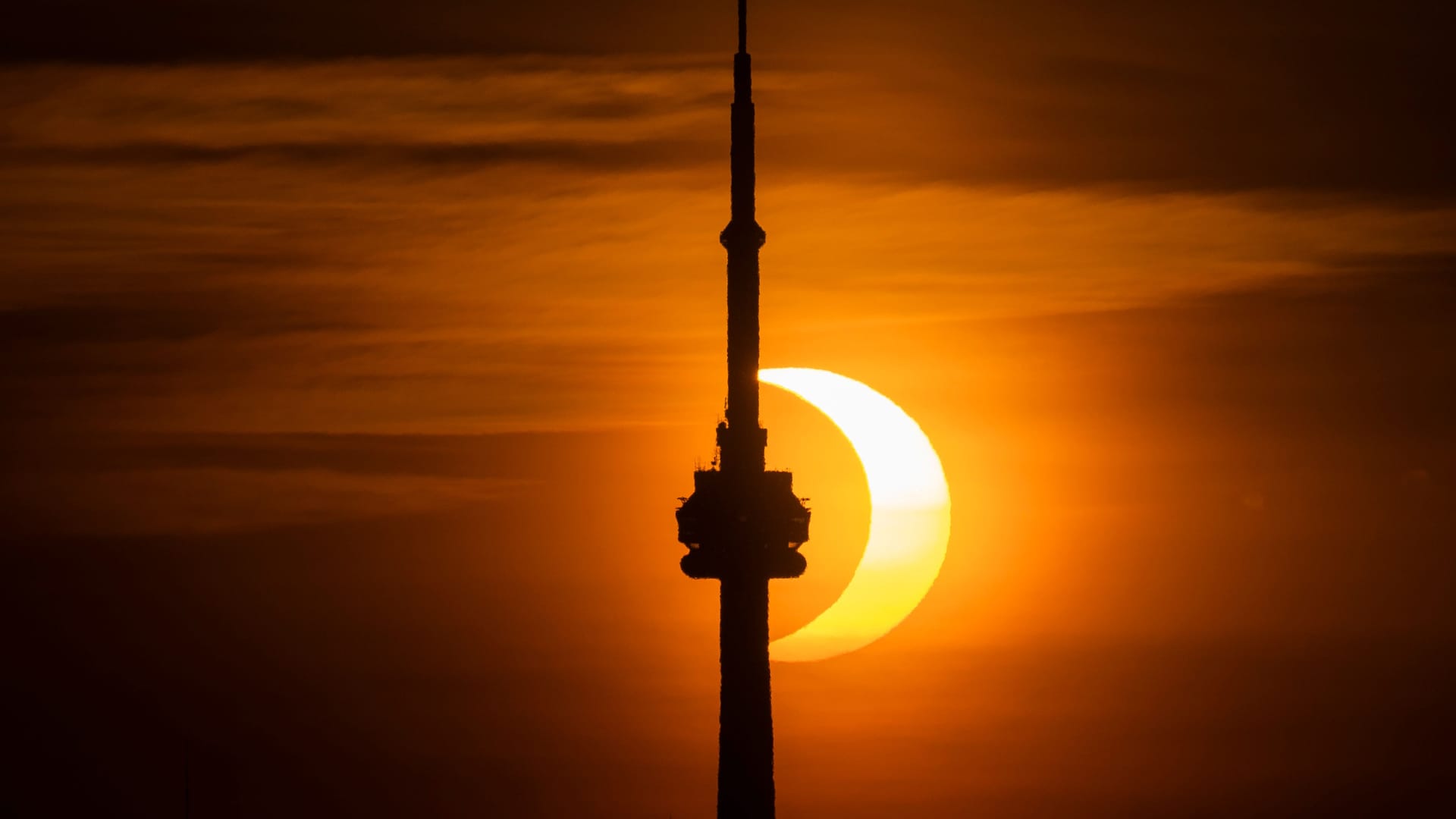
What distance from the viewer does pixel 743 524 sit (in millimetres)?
113938

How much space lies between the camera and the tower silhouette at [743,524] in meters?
114

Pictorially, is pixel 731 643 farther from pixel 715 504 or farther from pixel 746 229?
pixel 746 229

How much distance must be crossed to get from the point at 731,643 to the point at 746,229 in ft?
99.1

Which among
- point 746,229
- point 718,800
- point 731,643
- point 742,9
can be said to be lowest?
point 718,800

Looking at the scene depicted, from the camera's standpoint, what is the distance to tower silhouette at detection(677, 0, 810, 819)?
374ft

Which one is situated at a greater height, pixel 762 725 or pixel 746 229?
pixel 746 229

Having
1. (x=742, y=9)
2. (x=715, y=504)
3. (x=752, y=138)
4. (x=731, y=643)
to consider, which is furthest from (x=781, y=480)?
(x=742, y=9)

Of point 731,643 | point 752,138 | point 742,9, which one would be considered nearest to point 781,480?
point 731,643

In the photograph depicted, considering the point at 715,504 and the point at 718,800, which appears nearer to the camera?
the point at 715,504

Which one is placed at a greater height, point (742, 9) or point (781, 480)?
point (742, 9)

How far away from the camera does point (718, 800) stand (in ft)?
404

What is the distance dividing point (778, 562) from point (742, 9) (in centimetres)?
4052

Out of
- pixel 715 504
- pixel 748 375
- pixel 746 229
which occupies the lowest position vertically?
pixel 715 504

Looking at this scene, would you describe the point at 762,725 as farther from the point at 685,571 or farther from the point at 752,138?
the point at 752,138
